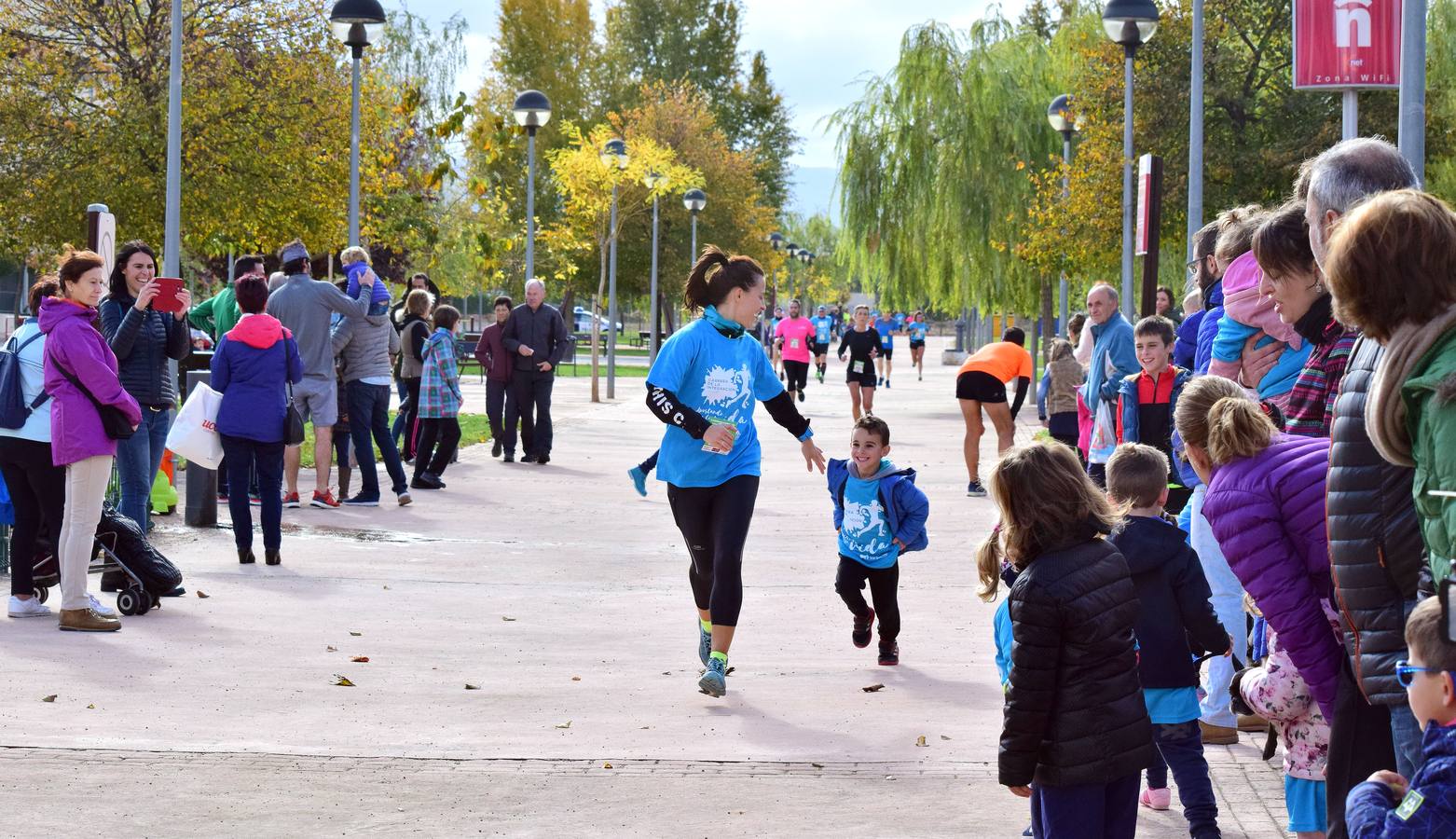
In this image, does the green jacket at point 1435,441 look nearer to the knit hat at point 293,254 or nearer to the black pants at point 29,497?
the black pants at point 29,497

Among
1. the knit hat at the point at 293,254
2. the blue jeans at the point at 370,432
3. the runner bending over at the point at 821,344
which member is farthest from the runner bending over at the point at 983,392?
the runner bending over at the point at 821,344

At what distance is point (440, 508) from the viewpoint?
568 inches

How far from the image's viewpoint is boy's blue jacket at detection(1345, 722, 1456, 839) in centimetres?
282

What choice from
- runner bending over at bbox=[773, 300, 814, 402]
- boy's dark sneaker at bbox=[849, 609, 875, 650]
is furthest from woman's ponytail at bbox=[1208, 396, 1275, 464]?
runner bending over at bbox=[773, 300, 814, 402]

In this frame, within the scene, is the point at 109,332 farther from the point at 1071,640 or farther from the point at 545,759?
the point at 1071,640

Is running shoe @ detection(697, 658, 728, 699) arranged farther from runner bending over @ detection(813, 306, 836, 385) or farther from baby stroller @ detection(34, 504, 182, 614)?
runner bending over @ detection(813, 306, 836, 385)

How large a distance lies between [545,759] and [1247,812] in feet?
7.60

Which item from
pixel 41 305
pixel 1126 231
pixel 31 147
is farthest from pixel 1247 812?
pixel 31 147

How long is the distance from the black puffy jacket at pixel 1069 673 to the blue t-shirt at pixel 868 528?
12.3 feet

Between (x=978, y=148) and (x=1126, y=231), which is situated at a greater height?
(x=978, y=148)

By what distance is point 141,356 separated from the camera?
1051cm

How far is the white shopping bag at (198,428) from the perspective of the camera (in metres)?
10.7

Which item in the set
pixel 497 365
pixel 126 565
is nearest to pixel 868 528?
pixel 126 565

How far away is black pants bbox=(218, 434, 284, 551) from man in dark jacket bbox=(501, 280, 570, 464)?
25.6ft
